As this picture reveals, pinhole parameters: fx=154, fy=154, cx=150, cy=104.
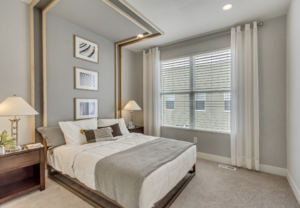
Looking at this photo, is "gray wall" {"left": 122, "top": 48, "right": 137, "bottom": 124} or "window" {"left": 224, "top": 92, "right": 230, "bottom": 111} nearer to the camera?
"window" {"left": 224, "top": 92, "right": 230, "bottom": 111}

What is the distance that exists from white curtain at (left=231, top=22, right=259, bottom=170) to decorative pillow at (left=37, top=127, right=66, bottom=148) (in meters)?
3.11

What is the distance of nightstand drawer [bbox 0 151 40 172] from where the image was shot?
1.85m

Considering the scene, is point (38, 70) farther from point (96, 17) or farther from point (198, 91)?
point (198, 91)

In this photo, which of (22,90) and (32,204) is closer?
(32,204)

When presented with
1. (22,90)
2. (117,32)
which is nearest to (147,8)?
(117,32)

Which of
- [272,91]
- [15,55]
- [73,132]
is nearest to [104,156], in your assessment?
[73,132]

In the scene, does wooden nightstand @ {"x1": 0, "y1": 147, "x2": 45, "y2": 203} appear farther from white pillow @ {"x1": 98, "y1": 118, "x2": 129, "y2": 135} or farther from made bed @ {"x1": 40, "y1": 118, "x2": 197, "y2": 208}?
white pillow @ {"x1": 98, "y1": 118, "x2": 129, "y2": 135}

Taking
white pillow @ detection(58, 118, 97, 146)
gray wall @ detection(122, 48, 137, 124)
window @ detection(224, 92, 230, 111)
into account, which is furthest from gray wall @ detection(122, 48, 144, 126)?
window @ detection(224, 92, 230, 111)

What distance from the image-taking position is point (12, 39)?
88.7 inches

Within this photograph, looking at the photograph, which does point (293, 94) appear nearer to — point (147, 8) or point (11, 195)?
point (147, 8)

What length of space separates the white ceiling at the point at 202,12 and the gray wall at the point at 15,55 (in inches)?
66.4

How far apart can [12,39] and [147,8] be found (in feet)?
6.77

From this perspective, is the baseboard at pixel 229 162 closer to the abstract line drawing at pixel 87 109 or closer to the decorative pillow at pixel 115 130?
the decorative pillow at pixel 115 130

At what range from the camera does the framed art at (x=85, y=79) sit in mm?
3012
